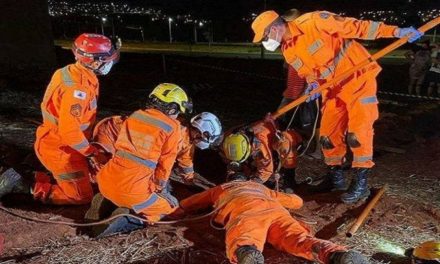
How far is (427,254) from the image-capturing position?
3.19 meters

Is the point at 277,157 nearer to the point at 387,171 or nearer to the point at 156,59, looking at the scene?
the point at 387,171

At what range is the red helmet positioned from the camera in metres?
4.86

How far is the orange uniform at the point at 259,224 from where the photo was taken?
325 centimetres

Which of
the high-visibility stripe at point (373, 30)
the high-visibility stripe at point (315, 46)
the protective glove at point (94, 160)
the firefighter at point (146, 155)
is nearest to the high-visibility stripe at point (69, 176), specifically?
the protective glove at point (94, 160)

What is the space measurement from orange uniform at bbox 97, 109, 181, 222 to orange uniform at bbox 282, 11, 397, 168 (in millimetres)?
1642

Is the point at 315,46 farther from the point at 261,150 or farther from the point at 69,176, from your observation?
the point at 69,176

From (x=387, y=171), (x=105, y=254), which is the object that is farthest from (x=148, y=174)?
(x=387, y=171)

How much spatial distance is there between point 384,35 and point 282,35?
1.00m

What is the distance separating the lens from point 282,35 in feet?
15.6

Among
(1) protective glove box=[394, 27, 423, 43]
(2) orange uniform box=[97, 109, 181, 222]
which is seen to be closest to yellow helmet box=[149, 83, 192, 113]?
(2) orange uniform box=[97, 109, 181, 222]

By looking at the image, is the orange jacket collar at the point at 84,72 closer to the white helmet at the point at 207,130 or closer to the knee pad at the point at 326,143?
the white helmet at the point at 207,130

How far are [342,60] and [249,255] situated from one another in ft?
8.31

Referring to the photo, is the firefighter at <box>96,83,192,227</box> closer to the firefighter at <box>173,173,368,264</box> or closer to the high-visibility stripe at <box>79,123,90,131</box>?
the firefighter at <box>173,173,368,264</box>

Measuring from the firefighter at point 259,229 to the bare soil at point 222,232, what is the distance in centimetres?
24
